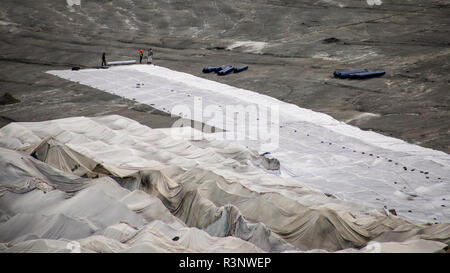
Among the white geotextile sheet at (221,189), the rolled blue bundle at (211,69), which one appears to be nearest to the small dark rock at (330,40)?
the rolled blue bundle at (211,69)

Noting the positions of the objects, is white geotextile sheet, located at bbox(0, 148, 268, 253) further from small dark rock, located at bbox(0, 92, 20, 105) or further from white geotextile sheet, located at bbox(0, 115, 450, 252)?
small dark rock, located at bbox(0, 92, 20, 105)

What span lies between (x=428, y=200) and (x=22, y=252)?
1616 centimetres

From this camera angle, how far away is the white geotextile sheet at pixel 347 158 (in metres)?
22.9

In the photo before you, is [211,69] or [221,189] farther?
[211,69]

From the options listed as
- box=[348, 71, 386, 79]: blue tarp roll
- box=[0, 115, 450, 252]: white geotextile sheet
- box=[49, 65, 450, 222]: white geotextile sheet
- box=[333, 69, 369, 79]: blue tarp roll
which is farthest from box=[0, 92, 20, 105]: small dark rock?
box=[348, 71, 386, 79]: blue tarp roll

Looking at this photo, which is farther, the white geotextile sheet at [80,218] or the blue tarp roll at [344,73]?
the blue tarp roll at [344,73]

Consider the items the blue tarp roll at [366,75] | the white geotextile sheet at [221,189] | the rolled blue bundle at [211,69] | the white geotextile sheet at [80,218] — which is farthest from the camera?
the rolled blue bundle at [211,69]

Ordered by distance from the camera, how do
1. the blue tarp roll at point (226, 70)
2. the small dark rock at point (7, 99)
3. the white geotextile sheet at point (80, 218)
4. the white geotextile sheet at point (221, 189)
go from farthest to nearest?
1. the blue tarp roll at point (226, 70)
2. the small dark rock at point (7, 99)
3. the white geotextile sheet at point (221, 189)
4. the white geotextile sheet at point (80, 218)

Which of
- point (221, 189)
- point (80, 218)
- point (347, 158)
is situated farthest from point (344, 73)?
point (80, 218)

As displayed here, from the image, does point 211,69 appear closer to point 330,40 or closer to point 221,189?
point 330,40

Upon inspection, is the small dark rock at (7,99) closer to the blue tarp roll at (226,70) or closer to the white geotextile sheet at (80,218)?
the blue tarp roll at (226,70)

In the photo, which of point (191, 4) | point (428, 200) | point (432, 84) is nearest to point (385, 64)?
point (432, 84)

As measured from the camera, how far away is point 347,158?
27188 millimetres

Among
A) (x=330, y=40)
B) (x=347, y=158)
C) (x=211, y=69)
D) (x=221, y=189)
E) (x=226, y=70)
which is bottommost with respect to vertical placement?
(x=347, y=158)
